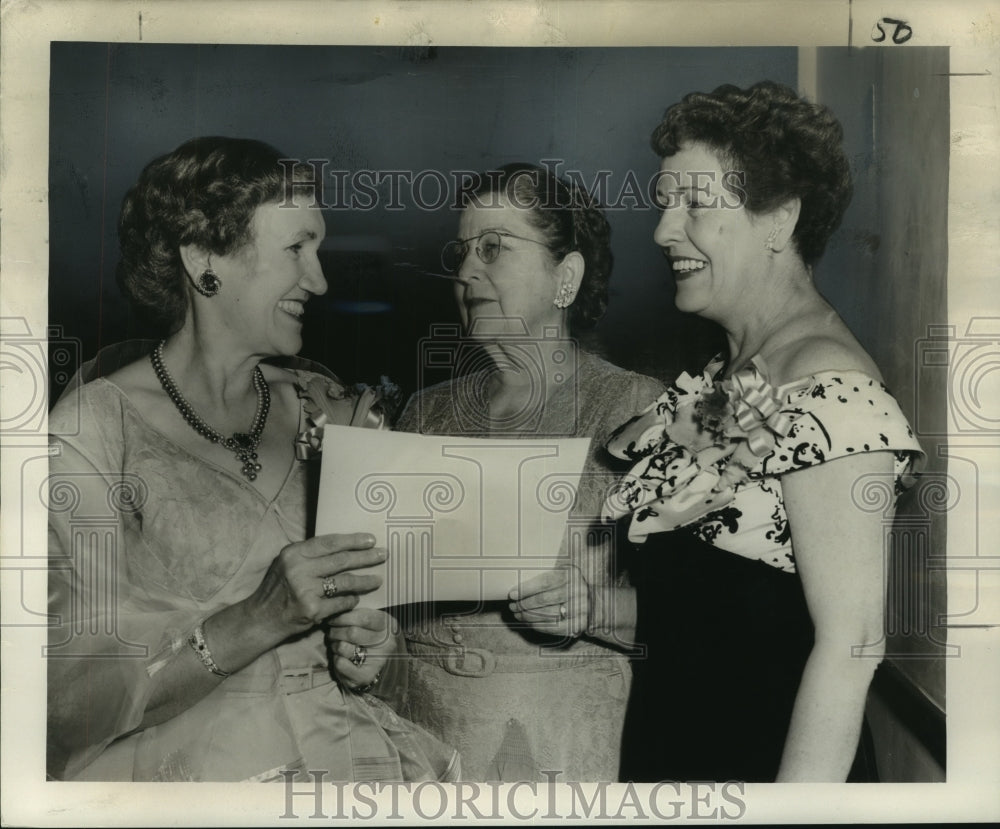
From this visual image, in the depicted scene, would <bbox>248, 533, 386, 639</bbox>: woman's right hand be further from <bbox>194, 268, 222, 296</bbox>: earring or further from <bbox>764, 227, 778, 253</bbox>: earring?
<bbox>764, 227, 778, 253</bbox>: earring

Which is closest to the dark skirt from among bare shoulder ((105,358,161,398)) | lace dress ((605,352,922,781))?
lace dress ((605,352,922,781))

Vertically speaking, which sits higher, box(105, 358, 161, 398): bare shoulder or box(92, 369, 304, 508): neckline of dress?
box(105, 358, 161, 398): bare shoulder

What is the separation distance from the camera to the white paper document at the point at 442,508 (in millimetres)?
2584

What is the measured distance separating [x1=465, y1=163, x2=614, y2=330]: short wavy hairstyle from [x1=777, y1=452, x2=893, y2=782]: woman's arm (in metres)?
0.61

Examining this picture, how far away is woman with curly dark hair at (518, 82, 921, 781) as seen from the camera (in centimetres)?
251

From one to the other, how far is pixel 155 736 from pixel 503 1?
1.92 metres

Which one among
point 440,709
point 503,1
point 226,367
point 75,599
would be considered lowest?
point 440,709

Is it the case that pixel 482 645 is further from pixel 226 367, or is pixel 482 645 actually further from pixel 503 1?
pixel 503 1

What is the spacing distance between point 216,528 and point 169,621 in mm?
241

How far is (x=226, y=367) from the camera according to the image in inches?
102

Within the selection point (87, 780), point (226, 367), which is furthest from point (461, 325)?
point (87, 780)

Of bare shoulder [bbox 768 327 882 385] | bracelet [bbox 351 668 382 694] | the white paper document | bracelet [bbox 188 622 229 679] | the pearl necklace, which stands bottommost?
bracelet [bbox 351 668 382 694]

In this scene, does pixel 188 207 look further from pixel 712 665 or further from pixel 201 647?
pixel 712 665

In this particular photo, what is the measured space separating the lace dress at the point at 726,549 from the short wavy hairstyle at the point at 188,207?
3.26 feet
